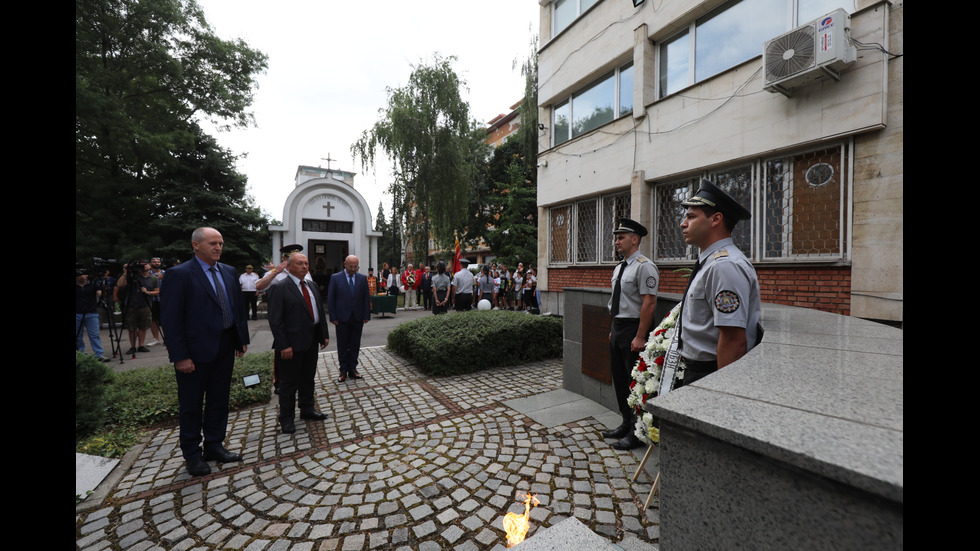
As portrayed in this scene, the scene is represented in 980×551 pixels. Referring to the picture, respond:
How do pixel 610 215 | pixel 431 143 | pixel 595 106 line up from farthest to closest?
pixel 431 143 → pixel 595 106 → pixel 610 215

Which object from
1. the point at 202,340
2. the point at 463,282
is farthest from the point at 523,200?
the point at 202,340

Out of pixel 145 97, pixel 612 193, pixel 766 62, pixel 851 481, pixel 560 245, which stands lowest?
pixel 851 481

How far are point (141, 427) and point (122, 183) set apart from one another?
17.4 meters

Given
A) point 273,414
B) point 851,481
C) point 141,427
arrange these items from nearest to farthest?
point 851,481 → point 141,427 → point 273,414

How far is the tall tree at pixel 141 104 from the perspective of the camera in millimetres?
13984

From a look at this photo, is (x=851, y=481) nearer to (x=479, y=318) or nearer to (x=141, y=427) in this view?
(x=141, y=427)

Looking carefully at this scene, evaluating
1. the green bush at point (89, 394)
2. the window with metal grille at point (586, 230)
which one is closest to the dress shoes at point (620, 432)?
the green bush at point (89, 394)

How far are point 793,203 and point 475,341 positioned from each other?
611 cm

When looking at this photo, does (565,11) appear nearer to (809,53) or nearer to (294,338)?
(809,53)

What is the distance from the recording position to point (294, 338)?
4.70m

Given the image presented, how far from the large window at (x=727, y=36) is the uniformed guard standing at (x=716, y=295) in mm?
6685

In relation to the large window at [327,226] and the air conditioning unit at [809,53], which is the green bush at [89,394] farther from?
the large window at [327,226]

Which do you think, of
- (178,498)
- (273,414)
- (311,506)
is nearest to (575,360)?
(311,506)

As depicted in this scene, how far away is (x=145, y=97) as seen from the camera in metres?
16.5
